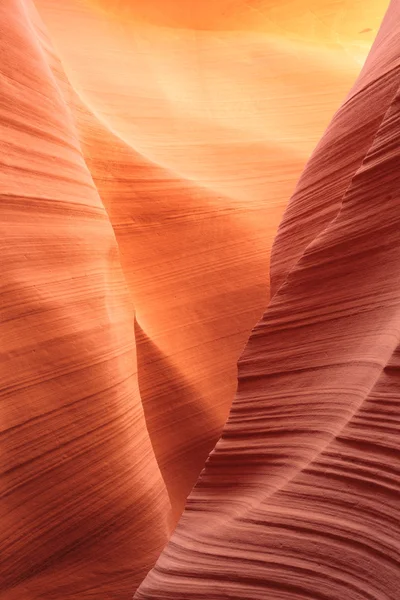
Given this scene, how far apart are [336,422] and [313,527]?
282 mm

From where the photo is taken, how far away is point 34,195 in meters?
3.18

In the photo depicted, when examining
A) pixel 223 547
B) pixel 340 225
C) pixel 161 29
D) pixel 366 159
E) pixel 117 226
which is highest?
pixel 161 29

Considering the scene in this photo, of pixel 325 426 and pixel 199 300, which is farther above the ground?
pixel 199 300

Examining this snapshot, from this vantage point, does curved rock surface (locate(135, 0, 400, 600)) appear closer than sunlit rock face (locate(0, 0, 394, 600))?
Yes

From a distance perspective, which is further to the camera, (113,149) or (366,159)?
(113,149)

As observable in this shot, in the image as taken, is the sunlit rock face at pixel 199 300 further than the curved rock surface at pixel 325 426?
Yes

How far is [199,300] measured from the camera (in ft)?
15.0

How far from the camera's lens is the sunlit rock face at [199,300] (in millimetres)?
1623

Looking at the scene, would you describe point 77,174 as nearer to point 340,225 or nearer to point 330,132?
point 330,132

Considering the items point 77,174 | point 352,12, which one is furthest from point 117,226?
point 352,12

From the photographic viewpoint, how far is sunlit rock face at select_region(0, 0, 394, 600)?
1.62m

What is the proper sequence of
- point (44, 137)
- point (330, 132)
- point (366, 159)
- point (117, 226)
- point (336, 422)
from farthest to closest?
point (117, 226) < point (44, 137) < point (330, 132) < point (366, 159) < point (336, 422)

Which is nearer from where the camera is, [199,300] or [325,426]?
[325,426]

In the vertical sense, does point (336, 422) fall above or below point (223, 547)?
above
